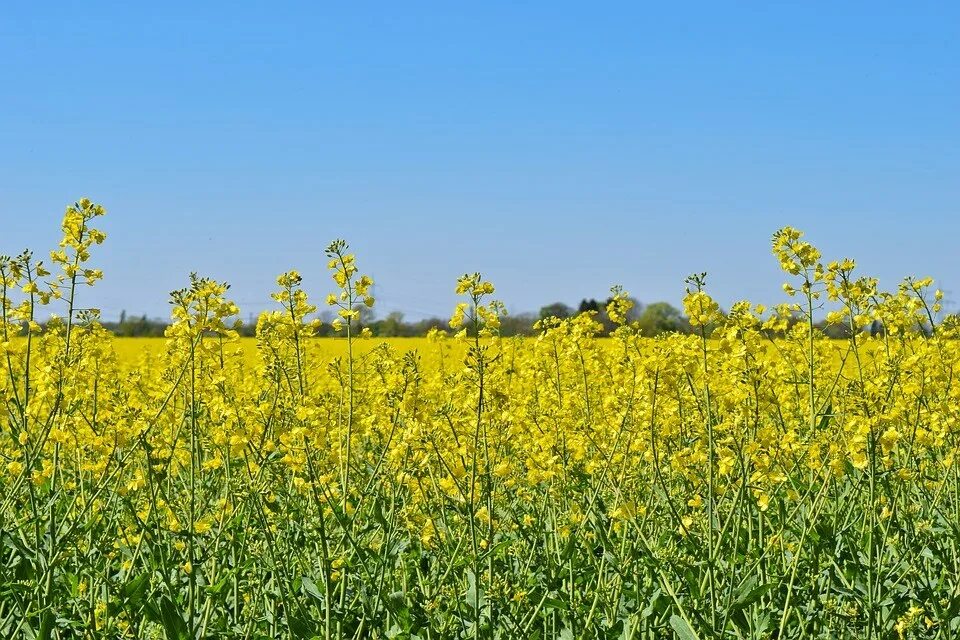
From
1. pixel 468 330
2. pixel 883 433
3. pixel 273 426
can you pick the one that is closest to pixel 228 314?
pixel 273 426

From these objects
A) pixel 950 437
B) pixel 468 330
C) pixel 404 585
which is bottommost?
pixel 404 585

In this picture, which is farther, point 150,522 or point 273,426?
point 150,522

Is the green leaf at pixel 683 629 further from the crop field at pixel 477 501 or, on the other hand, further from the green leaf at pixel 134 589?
the green leaf at pixel 134 589

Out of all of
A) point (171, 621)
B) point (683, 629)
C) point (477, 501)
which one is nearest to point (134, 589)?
point (171, 621)

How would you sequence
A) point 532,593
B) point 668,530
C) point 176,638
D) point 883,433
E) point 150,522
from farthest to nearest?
point 668,530, point 150,522, point 532,593, point 883,433, point 176,638

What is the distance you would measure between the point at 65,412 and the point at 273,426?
1.07 meters

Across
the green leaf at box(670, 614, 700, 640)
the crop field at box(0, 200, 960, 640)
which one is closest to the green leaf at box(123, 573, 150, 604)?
the crop field at box(0, 200, 960, 640)

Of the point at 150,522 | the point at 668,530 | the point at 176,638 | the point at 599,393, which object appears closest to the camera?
the point at 176,638

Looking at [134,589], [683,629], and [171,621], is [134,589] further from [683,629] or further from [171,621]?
[683,629]

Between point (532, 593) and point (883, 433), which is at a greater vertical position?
point (883, 433)

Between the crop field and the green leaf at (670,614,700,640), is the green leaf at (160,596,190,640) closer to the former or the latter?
the crop field

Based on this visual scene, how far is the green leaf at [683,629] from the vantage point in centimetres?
359

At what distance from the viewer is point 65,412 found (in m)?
4.50

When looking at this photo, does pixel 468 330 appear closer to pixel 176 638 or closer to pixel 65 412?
pixel 176 638
